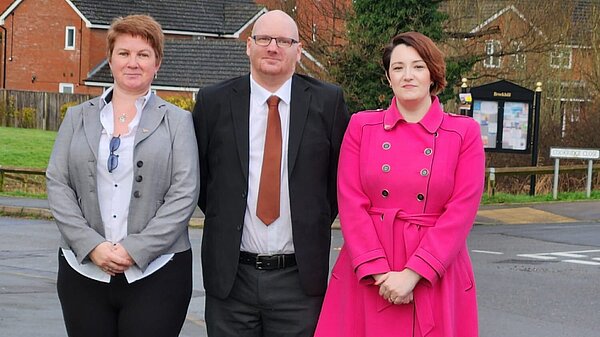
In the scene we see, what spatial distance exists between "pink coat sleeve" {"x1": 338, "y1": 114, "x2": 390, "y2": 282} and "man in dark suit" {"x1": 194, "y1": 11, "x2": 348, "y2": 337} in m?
0.19

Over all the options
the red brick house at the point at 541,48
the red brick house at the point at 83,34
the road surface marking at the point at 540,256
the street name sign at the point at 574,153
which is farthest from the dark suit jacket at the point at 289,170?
the red brick house at the point at 83,34

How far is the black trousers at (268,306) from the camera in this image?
17.1 ft

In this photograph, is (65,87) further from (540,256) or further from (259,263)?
(259,263)

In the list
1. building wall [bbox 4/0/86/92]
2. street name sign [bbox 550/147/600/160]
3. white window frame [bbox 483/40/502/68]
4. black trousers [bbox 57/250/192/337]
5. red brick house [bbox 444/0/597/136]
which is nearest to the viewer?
black trousers [bbox 57/250/192/337]

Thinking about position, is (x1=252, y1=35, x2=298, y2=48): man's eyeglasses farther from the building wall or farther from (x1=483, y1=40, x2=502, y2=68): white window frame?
the building wall

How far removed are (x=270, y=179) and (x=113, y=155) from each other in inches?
29.2

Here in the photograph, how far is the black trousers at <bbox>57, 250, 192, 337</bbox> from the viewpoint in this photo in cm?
500

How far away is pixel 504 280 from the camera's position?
41.0 feet

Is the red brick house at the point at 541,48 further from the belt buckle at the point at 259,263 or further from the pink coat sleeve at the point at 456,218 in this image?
the belt buckle at the point at 259,263

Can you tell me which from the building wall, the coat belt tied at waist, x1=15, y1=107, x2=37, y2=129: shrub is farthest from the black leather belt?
the building wall

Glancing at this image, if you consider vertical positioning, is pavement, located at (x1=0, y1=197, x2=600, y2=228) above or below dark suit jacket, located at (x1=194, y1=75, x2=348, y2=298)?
below

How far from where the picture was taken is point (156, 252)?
195 inches

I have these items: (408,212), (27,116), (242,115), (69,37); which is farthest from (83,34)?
(408,212)

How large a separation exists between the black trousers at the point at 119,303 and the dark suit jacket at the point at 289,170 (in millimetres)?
288
